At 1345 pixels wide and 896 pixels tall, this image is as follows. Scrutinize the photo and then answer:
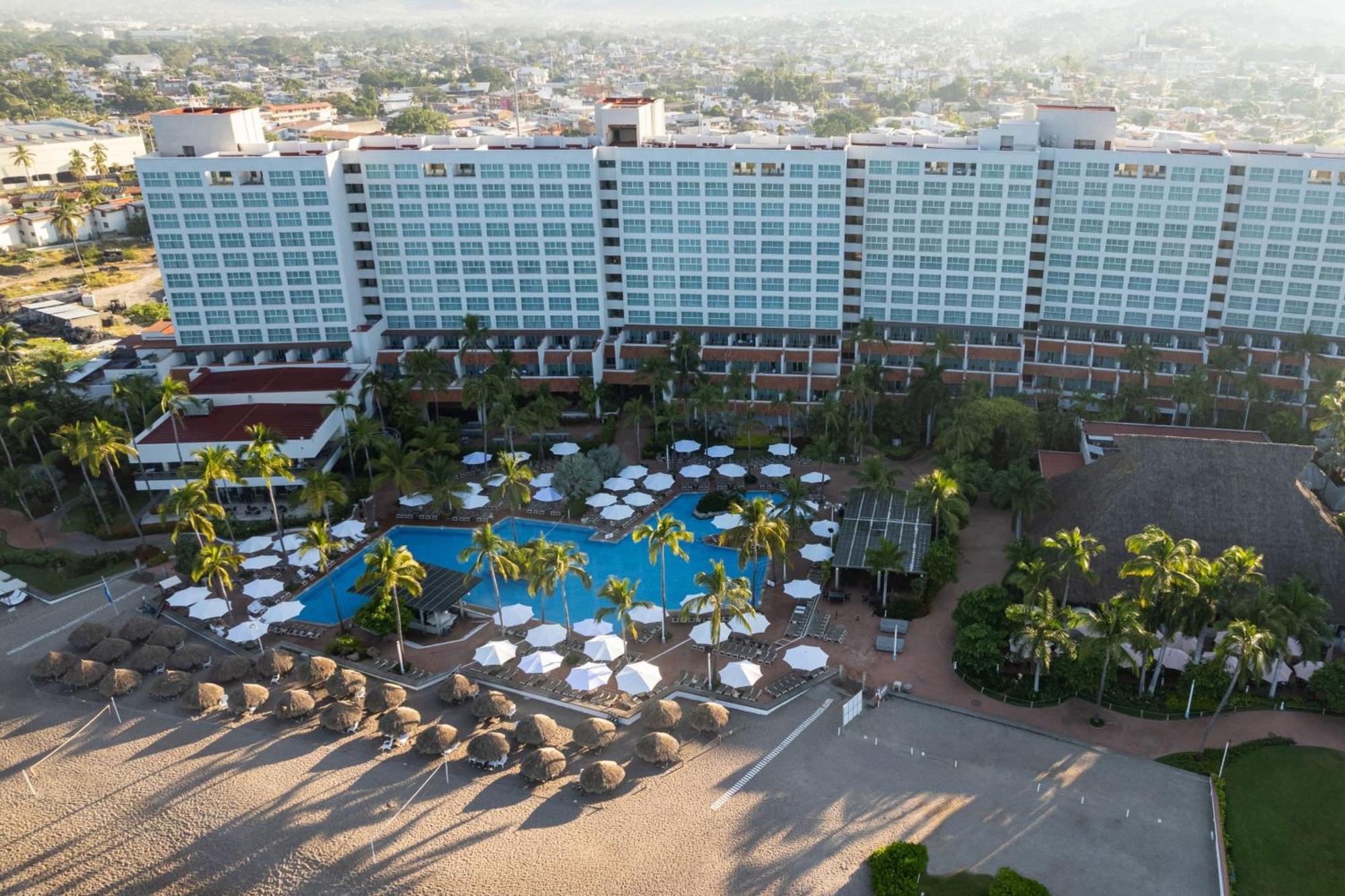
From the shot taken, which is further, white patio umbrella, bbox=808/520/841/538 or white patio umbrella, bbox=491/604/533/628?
white patio umbrella, bbox=808/520/841/538

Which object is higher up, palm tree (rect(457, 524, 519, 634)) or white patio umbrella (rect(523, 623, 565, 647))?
palm tree (rect(457, 524, 519, 634))

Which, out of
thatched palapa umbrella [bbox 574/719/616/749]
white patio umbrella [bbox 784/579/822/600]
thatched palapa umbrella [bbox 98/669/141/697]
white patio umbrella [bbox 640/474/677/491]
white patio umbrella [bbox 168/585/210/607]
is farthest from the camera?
white patio umbrella [bbox 640/474/677/491]

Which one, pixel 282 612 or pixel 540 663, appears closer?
pixel 540 663

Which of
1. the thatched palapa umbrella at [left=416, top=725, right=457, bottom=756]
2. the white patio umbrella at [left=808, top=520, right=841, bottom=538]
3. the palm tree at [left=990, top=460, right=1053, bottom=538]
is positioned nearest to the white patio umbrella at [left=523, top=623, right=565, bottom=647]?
the thatched palapa umbrella at [left=416, top=725, right=457, bottom=756]

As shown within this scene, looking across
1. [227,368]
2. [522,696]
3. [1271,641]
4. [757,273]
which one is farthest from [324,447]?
[1271,641]

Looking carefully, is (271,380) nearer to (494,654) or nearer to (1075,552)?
(494,654)

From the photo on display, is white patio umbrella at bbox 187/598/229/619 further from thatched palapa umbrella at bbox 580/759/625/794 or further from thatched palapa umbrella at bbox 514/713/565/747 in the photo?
thatched palapa umbrella at bbox 580/759/625/794

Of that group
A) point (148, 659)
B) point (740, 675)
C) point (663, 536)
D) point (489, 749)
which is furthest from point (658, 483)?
point (148, 659)
